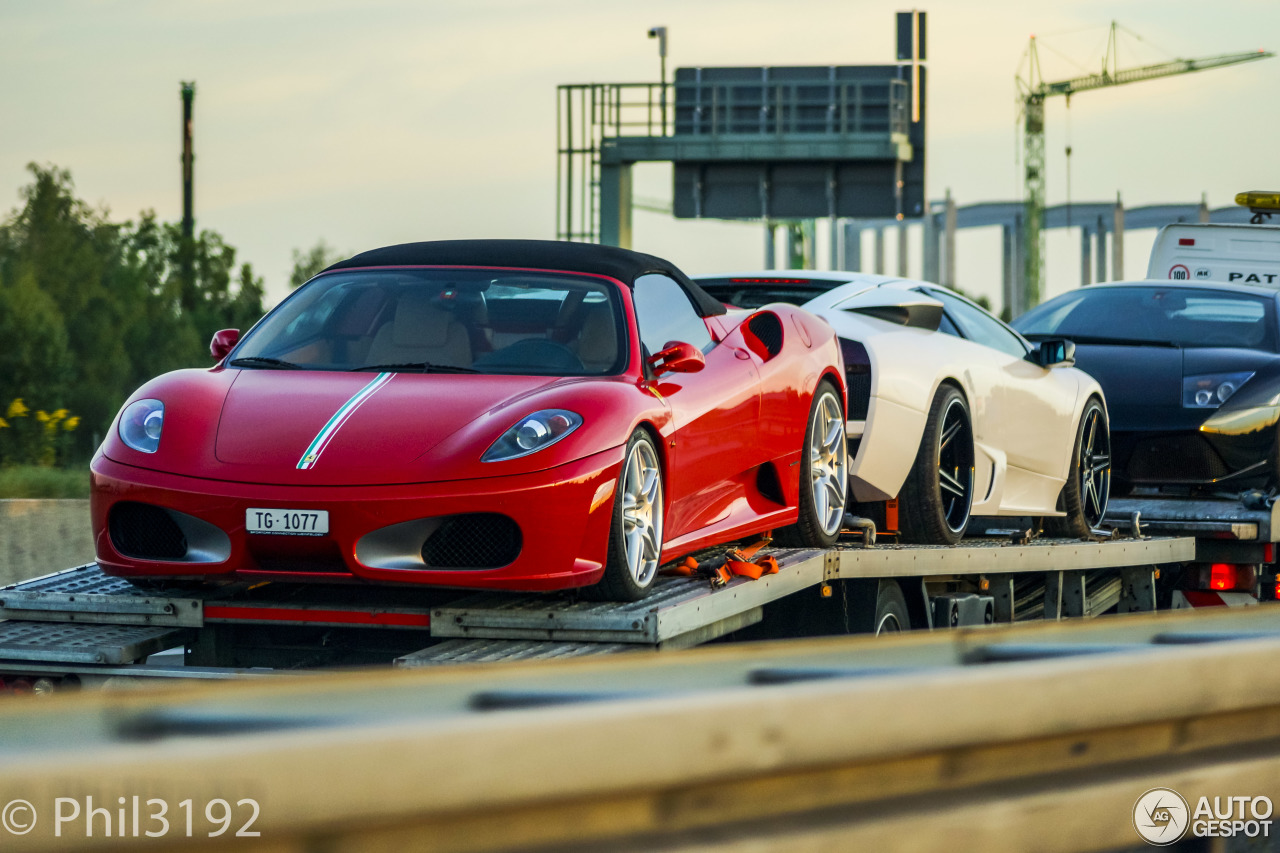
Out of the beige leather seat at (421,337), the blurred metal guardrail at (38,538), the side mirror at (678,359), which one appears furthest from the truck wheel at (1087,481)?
the blurred metal guardrail at (38,538)

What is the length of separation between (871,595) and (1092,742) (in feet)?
14.8

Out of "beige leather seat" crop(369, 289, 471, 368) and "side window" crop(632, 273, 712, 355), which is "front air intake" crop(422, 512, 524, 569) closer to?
"beige leather seat" crop(369, 289, 471, 368)

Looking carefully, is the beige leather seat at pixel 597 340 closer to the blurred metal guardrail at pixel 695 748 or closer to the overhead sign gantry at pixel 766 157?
the blurred metal guardrail at pixel 695 748

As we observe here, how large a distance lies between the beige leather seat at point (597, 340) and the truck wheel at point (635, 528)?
1.36 feet

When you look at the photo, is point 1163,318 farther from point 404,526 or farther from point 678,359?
point 404,526

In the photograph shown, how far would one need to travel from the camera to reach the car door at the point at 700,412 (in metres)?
6.21

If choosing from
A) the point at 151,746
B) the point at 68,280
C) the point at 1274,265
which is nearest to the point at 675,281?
the point at 151,746

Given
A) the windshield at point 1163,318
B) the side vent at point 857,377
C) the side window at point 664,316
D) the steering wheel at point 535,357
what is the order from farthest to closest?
1. the windshield at point 1163,318
2. the side vent at point 857,377
3. the side window at point 664,316
4. the steering wheel at point 535,357

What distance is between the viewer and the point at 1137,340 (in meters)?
11.3

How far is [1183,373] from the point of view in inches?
428

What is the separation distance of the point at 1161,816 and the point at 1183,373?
8.09 meters

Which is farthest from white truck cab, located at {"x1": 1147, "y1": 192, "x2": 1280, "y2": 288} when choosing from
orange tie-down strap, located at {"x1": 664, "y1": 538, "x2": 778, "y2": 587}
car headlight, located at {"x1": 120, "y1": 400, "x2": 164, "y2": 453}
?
car headlight, located at {"x1": 120, "y1": 400, "x2": 164, "y2": 453}

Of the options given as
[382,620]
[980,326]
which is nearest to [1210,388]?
[980,326]

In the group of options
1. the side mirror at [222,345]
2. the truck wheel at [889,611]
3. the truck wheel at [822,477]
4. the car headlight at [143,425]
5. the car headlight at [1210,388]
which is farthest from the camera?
the car headlight at [1210,388]
